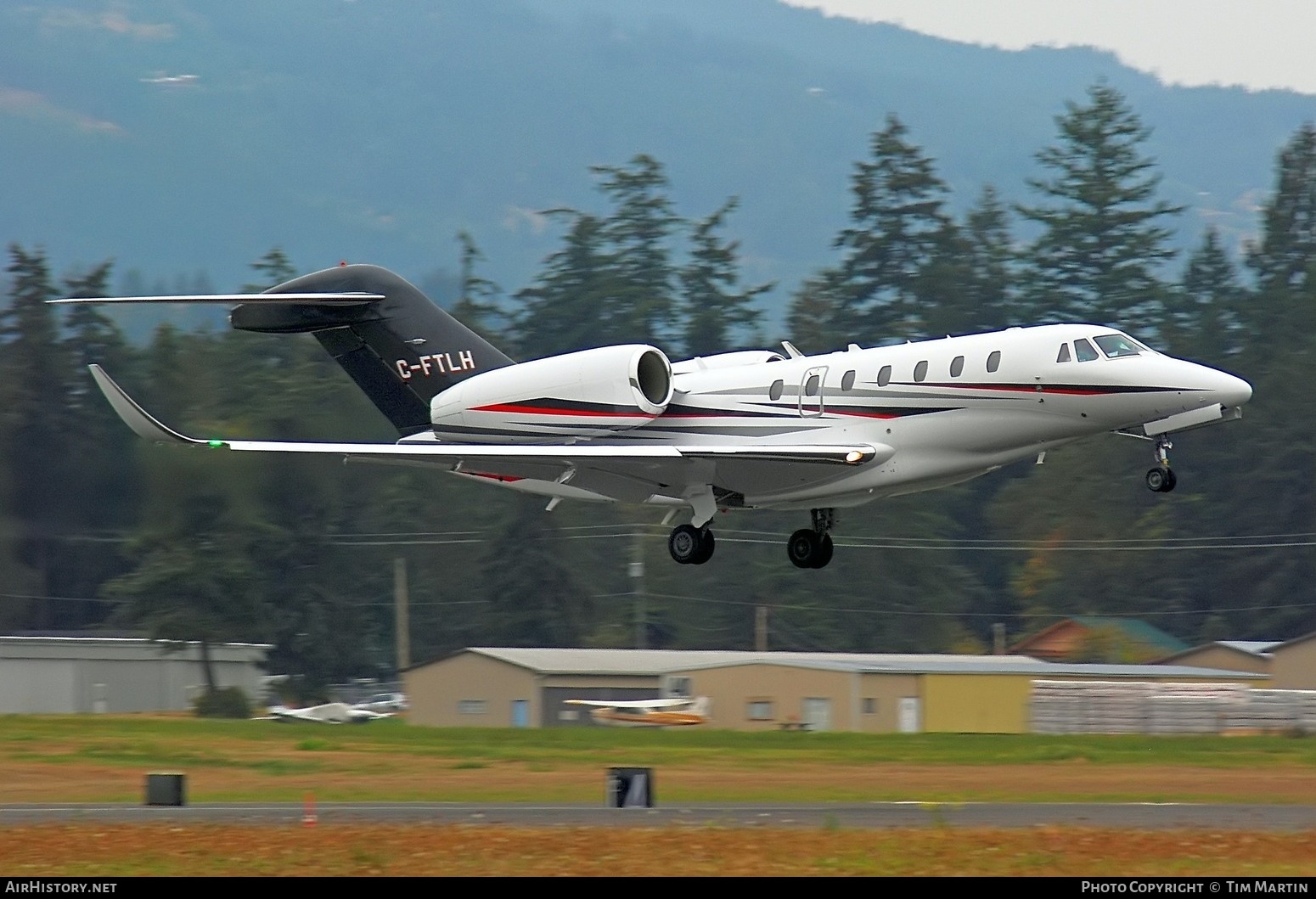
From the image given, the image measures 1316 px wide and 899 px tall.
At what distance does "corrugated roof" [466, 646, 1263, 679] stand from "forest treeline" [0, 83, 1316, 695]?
738 cm

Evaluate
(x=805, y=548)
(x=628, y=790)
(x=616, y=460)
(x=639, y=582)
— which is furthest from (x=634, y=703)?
(x=628, y=790)

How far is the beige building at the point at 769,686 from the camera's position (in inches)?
1718

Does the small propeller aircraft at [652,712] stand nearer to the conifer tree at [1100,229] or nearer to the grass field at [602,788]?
the grass field at [602,788]

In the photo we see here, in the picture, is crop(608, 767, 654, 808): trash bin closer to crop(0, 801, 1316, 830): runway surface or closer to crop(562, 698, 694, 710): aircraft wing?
crop(0, 801, 1316, 830): runway surface

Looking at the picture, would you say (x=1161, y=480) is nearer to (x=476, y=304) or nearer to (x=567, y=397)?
(x=567, y=397)

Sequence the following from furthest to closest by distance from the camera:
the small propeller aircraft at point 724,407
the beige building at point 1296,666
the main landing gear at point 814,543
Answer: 1. the beige building at point 1296,666
2. the main landing gear at point 814,543
3. the small propeller aircraft at point 724,407

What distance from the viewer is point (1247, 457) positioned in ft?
231

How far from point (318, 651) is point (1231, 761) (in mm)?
36168

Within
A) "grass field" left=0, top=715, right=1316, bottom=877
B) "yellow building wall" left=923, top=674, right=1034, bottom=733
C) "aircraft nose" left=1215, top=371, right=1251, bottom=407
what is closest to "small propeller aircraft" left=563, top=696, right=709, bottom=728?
"yellow building wall" left=923, top=674, right=1034, bottom=733

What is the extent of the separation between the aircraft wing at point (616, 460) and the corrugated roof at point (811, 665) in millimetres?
20729

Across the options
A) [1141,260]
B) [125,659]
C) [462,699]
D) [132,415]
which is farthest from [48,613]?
[1141,260]

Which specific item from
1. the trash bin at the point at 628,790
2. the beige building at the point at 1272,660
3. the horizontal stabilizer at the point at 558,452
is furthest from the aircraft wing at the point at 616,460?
the beige building at the point at 1272,660
